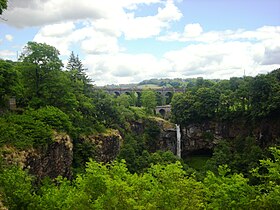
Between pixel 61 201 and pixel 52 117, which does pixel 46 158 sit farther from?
pixel 61 201

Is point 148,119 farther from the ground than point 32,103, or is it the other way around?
point 32,103

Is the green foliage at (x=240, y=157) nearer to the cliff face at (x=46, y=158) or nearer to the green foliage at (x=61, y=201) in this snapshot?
the cliff face at (x=46, y=158)

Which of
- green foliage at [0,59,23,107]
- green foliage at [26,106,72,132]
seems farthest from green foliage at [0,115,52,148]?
green foliage at [0,59,23,107]

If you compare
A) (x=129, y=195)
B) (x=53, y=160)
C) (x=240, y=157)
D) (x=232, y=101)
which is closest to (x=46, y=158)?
(x=53, y=160)

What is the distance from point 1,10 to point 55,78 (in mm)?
13121

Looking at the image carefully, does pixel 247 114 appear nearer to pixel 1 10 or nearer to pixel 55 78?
pixel 55 78

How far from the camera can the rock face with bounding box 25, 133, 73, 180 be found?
23.6m

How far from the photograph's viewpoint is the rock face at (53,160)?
23.6 metres

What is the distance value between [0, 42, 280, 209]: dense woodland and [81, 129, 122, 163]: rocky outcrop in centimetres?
102

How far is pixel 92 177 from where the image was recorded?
1959 cm

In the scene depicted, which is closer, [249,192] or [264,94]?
[249,192]

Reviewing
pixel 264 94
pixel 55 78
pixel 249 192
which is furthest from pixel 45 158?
pixel 264 94

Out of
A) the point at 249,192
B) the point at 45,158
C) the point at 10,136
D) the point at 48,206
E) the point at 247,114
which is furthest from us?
the point at 247,114

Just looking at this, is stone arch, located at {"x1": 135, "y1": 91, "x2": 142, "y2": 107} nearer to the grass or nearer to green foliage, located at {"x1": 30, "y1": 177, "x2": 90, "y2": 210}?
the grass
